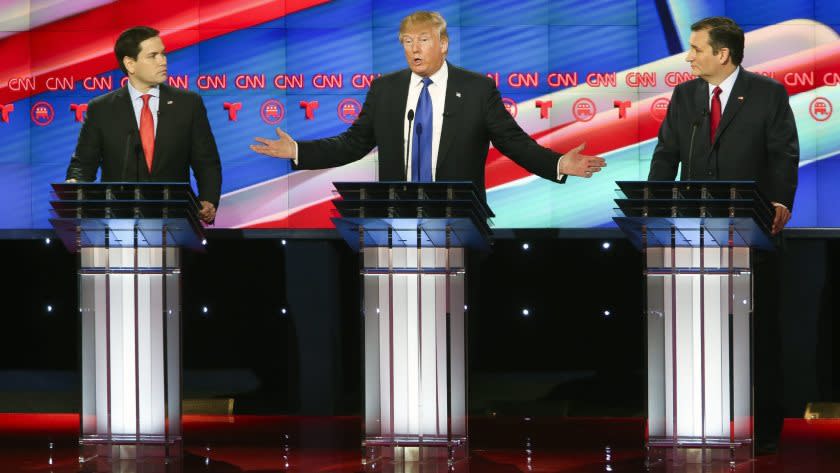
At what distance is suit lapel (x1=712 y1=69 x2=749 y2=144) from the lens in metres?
4.82

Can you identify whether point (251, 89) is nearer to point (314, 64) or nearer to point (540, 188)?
point (314, 64)

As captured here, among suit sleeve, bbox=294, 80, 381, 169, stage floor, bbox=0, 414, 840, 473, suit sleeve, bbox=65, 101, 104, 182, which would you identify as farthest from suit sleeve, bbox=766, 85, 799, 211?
suit sleeve, bbox=65, 101, 104, 182

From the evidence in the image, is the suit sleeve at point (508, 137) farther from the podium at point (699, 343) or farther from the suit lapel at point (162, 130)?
the suit lapel at point (162, 130)

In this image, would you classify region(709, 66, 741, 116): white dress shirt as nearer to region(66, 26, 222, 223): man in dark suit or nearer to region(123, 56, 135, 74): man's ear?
region(66, 26, 222, 223): man in dark suit

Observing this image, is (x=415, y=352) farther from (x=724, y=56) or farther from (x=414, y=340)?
(x=724, y=56)

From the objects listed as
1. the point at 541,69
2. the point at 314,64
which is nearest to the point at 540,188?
the point at 541,69

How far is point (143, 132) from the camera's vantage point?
5219 mm

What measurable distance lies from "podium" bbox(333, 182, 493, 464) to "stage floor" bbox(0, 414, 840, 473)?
115 millimetres

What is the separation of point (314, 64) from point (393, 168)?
499 cm

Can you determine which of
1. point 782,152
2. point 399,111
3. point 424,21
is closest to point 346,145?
point 399,111

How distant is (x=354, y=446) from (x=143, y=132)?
147 cm

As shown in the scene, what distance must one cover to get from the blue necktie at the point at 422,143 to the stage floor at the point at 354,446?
3.42 ft

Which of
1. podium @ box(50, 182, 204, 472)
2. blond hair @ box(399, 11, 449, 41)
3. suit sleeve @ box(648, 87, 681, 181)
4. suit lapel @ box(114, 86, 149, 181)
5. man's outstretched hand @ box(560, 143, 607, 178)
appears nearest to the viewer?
podium @ box(50, 182, 204, 472)

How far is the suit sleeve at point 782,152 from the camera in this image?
4.77 m
